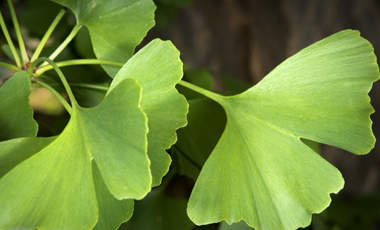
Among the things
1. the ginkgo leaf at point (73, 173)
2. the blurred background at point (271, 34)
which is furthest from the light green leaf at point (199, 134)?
the blurred background at point (271, 34)

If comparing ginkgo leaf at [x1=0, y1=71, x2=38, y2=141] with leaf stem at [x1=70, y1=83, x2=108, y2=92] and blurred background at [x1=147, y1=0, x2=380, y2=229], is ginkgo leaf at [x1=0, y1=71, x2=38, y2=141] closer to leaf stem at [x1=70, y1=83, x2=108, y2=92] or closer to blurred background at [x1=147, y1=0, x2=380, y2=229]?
leaf stem at [x1=70, y1=83, x2=108, y2=92]

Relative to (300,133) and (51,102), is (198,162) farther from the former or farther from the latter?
(51,102)

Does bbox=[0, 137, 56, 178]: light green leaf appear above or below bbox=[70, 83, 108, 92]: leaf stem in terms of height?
above

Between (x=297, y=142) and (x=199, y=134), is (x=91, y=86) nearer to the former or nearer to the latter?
(x=199, y=134)

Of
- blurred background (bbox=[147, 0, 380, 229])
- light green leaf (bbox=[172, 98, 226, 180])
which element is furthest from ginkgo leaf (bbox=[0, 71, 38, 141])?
blurred background (bbox=[147, 0, 380, 229])

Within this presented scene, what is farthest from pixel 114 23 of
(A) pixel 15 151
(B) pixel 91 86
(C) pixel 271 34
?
(C) pixel 271 34

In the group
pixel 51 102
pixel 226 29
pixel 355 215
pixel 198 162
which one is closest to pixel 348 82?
pixel 198 162
